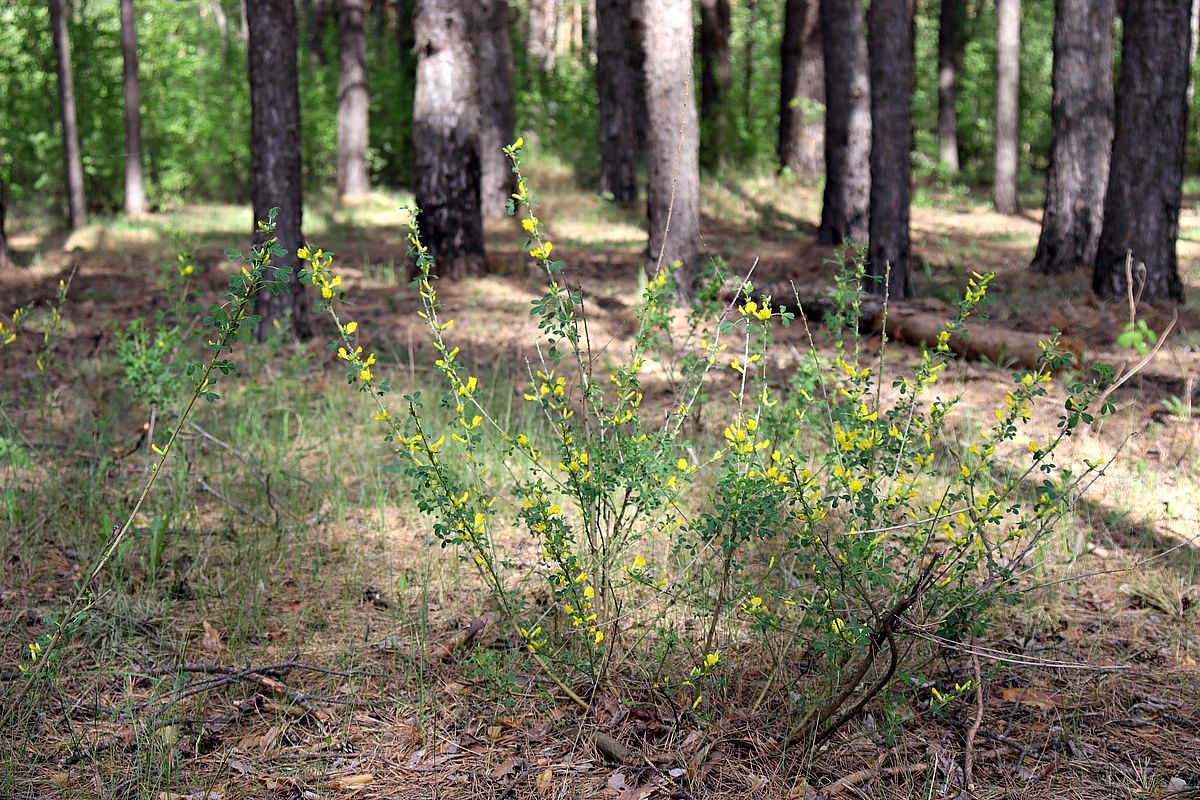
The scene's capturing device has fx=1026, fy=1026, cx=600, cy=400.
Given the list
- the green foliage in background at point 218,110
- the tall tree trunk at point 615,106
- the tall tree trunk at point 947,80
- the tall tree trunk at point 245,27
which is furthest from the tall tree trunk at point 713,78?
the tall tree trunk at point 245,27

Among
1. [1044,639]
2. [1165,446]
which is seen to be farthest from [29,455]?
[1165,446]

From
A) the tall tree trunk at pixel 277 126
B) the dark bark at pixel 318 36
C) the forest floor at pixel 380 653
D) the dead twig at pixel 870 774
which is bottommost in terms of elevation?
the dead twig at pixel 870 774

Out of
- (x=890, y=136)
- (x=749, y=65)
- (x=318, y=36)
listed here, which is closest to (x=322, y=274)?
(x=890, y=136)

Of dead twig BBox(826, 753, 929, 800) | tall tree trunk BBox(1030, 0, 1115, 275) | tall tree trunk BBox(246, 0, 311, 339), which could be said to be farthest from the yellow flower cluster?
tall tree trunk BBox(1030, 0, 1115, 275)

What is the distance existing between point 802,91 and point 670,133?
29.1ft

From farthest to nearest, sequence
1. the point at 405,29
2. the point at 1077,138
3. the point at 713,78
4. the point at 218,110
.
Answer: the point at 405,29 → the point at 713,78 → the point at 218,110 → the point at 1077,138

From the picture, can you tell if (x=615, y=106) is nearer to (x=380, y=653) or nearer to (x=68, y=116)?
(x=68, y=116)

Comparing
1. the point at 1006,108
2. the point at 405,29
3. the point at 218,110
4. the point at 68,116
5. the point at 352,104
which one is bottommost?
the point at 68,116

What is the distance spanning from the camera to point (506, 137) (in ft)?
49.3

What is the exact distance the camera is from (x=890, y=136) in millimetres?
8469

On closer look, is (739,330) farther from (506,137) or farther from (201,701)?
(506,137)

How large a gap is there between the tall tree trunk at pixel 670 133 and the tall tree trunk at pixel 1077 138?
3931mm

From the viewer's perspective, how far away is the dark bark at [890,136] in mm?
8438

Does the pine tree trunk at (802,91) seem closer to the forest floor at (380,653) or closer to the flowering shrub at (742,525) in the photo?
the forest floor at (380,653)
